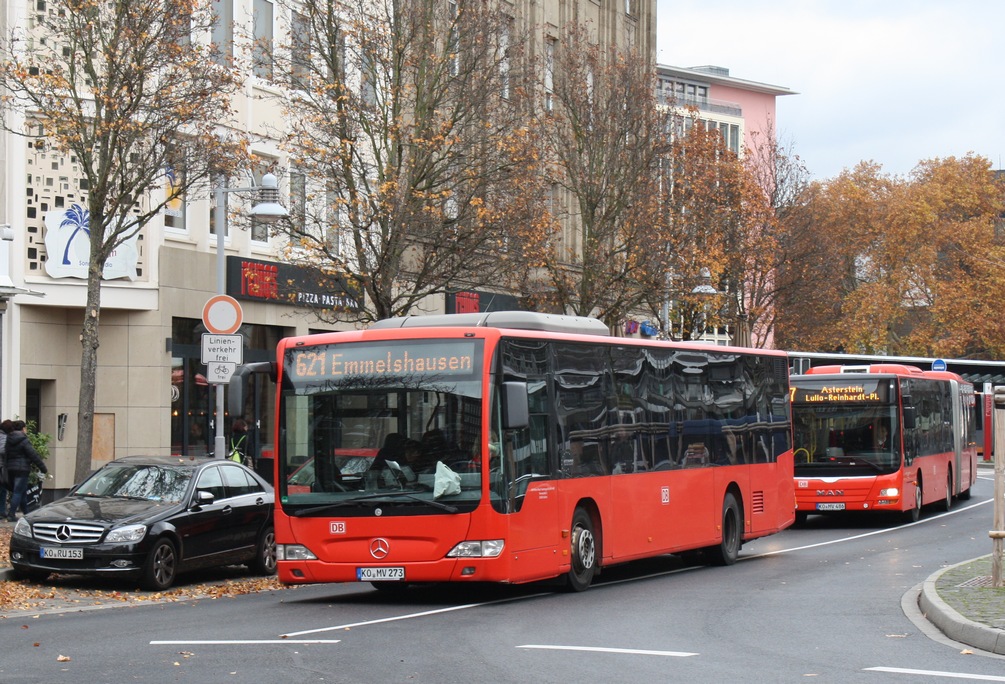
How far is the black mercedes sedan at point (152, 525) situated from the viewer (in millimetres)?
17375

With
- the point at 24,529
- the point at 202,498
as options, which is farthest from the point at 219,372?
the point at 24,529

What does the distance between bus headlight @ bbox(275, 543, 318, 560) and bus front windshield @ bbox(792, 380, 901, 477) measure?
15.7 metres

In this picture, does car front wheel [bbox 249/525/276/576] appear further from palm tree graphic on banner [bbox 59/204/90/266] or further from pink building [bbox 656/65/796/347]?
pink building [bbox 656/65/796/347]

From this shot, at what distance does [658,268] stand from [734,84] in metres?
81.0

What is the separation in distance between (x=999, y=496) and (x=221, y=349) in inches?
448

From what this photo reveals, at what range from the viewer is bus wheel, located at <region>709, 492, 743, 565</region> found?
2106 cm

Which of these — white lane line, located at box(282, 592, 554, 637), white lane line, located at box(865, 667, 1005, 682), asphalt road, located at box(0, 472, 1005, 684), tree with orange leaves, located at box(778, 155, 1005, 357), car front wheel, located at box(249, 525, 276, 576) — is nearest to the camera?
white lane line, located at box(865, 667, 1005, 682)

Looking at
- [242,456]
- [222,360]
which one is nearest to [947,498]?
[242,456]

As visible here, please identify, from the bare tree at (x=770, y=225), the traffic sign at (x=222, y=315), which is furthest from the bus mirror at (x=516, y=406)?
the bare tree at (x=770, y=225)

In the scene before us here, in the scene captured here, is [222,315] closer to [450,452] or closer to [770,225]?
[450,452]

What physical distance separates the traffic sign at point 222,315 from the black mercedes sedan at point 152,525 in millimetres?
2567

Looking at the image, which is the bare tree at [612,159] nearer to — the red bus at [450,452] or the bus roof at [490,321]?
the red bus at [450,452]

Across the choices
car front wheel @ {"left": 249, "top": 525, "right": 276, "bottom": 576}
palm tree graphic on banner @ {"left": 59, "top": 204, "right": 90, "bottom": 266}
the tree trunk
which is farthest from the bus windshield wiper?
palm tree graphic on banner @ {"left": 59, "top": 204, "right": 90, "bottom": 266}

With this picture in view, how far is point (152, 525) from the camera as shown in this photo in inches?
697
